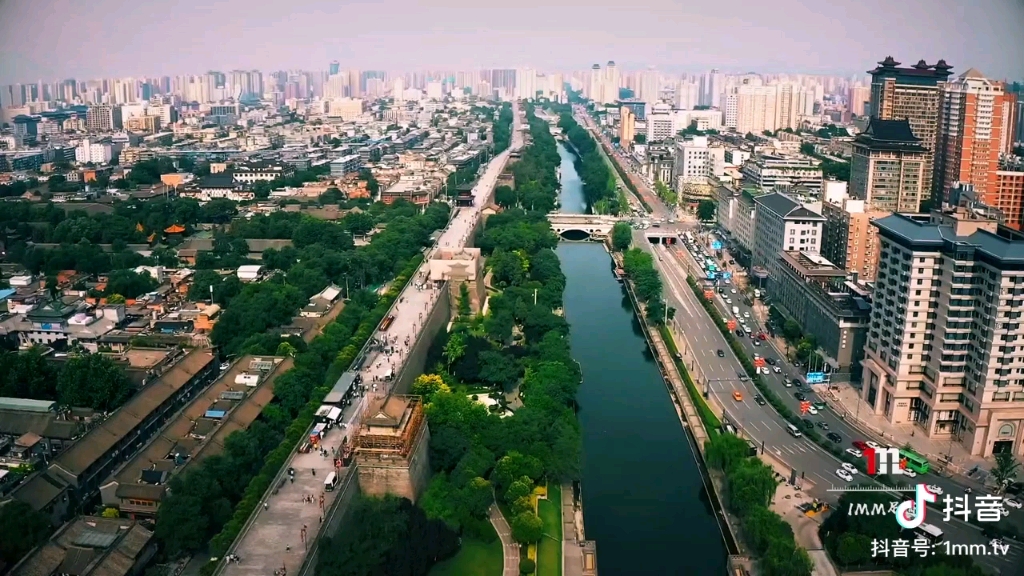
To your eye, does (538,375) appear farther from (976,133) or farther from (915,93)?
(915,93)

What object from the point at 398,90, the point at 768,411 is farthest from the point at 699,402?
the point at 398,90

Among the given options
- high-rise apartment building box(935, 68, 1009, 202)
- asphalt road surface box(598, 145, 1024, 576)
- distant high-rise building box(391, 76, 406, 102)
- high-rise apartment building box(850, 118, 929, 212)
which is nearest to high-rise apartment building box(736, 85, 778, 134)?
high-rise apartment building box(935, 68, 1009, 202)

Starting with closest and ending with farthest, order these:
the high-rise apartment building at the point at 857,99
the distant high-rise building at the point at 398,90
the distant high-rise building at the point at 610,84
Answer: the high-rise apartment building at the point at 857,99 → the distant high-rise building at the point at 610,84 → the distant high-rise building at the point at 398,90

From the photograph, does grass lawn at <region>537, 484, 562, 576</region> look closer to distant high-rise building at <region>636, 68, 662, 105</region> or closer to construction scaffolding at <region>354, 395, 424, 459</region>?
construction scaffolding at <region>354, 395, 424, 459</region>

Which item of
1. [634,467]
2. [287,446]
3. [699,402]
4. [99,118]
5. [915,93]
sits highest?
[915,93]

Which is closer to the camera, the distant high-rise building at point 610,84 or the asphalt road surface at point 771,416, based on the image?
the asphalt road surface at point 771,416

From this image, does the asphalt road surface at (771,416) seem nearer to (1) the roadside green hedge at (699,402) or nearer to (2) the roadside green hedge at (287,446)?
(1) the roadside green hedge at (699,402)

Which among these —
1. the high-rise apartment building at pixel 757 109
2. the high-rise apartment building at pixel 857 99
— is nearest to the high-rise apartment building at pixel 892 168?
the high-rise apartment building at pixel 757 109
